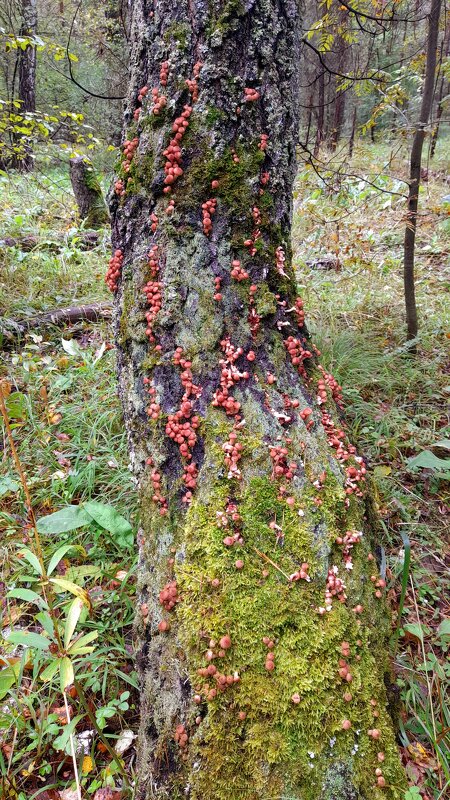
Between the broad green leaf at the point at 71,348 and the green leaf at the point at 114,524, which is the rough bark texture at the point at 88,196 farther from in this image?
the green leaf at the point at 114,524

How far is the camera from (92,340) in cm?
396

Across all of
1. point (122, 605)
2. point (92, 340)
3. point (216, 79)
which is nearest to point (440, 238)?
point (92, 340)

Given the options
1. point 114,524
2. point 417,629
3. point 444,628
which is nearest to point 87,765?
point 114,524

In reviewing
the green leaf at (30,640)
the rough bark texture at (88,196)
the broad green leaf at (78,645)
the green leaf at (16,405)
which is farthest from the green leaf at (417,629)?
the rough bark texture at (88,196)

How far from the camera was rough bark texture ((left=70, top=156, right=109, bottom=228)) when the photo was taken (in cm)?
711

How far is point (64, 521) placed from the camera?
2160mm

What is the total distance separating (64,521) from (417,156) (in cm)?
376

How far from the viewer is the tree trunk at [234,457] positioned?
133 centimetres

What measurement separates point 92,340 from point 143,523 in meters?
2.56

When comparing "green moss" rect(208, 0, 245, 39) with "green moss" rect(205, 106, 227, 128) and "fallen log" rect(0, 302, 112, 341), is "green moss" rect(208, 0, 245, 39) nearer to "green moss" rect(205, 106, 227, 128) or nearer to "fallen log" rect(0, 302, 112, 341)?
"green moss" rect(205, 106, 227, 128)

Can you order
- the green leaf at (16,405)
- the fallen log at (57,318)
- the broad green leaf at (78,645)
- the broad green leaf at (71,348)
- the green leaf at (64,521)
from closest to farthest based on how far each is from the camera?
the broad green leaf at (78,645), the green leaf at (64,521), the green leaf at (16,405), the broad green leaf at (71,348), the fallen log at (57,318)

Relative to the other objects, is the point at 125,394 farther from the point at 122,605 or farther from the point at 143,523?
the point at 122,605

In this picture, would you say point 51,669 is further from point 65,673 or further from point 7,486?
point 7,486

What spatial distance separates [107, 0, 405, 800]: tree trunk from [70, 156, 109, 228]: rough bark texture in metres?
5.79
